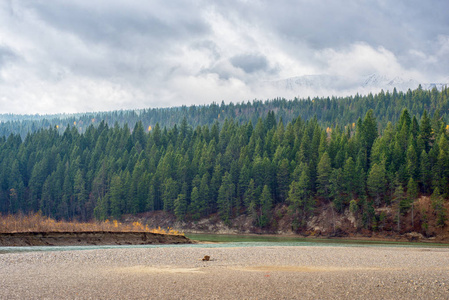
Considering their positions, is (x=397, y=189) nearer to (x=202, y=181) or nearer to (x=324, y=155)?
(x=324, y=155)

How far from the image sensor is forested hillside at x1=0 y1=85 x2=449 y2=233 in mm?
94750

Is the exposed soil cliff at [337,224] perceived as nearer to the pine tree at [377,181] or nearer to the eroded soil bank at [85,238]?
the pine tree at [377,181]

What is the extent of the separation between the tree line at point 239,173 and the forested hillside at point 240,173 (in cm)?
30

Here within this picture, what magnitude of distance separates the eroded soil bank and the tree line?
52.1 metres

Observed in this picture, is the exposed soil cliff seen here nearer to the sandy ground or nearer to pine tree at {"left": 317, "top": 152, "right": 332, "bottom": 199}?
pine tree at {"left": 317, "top": 152, "right": 332, "bottom": 199}

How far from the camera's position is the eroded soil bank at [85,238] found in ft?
149

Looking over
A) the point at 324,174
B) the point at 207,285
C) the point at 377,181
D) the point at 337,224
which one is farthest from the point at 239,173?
the point at 207,285

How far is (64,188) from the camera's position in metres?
132

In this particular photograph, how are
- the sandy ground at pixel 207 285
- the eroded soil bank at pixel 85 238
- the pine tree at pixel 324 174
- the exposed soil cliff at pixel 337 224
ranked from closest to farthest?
the sandy ground at pixel 207 285 → the eroded soil bank at pixel 85 238 → the exposed soil cliff at pixel 337 224 → the pine tree at pixel 324 174

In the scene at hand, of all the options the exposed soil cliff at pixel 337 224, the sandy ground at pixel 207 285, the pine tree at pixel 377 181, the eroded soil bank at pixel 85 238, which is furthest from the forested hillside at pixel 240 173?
the sandy ground at pixel 207 285

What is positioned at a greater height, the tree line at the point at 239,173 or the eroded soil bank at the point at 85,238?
the tree line at the point at 239,173

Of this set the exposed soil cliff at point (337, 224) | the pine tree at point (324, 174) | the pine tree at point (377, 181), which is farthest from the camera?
the pine tree at point (324, 174)

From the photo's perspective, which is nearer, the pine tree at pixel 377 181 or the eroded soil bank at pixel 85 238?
the eroded soil bank at pixel 85 238

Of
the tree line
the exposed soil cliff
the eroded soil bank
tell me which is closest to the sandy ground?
the eroded soil bank
